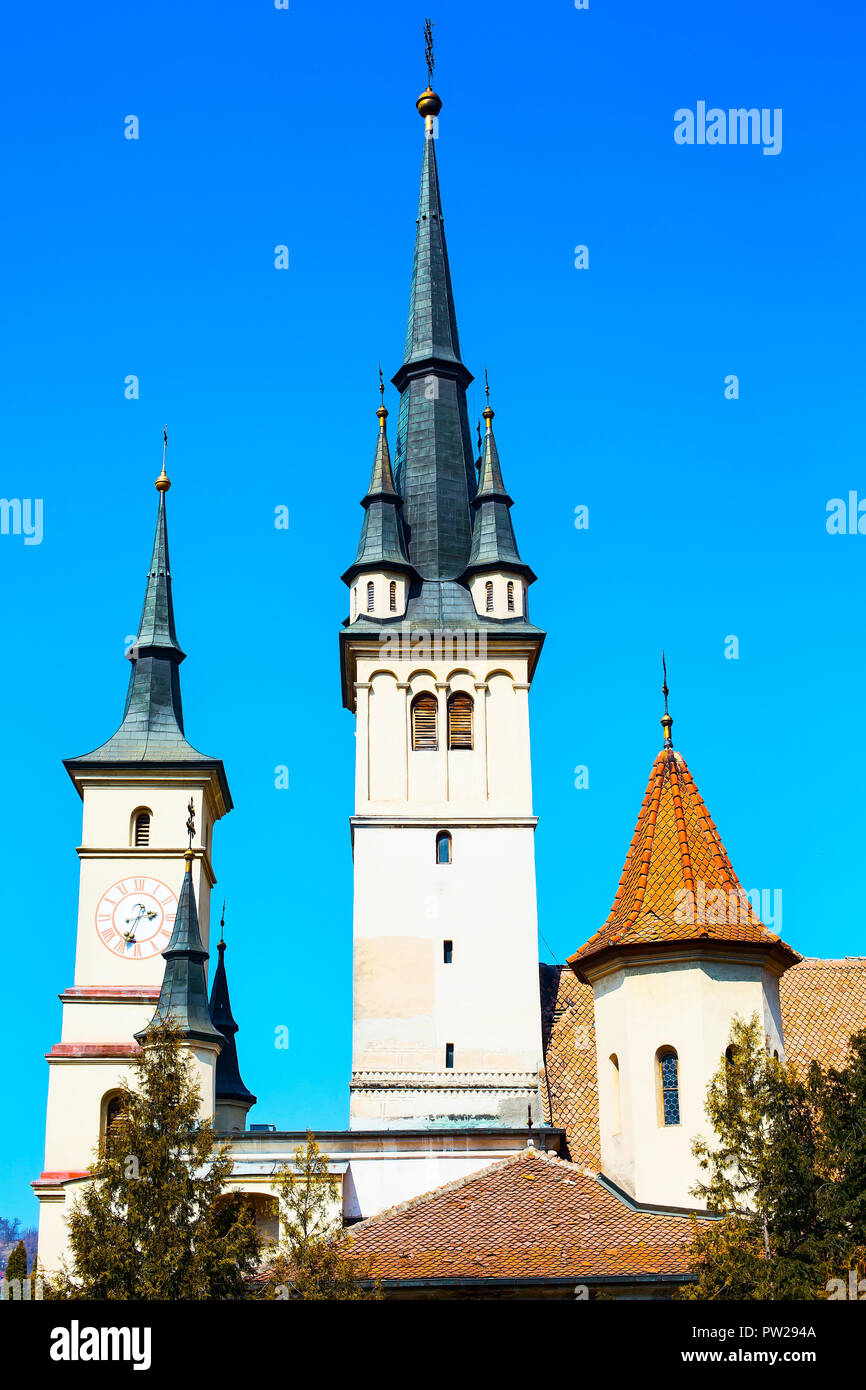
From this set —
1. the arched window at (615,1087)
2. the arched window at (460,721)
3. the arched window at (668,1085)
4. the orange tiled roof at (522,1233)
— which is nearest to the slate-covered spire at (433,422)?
the arched window at (460,721)

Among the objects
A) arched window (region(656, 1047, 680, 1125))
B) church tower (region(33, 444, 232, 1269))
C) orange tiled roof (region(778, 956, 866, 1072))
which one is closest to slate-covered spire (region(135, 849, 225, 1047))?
church tower (region(33, 444, 232, 1269))

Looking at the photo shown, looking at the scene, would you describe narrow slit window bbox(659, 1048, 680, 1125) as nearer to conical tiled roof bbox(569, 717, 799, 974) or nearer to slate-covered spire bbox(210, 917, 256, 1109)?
conical tiled roof bbox(569, 717, 799, 974)

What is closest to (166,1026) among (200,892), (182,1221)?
(182,1221)

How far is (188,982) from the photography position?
42.5m

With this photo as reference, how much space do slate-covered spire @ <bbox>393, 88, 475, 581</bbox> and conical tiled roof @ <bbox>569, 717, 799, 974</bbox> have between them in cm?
1977

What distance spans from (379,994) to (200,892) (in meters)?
6.42

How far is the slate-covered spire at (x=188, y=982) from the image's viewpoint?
4181 centimetres

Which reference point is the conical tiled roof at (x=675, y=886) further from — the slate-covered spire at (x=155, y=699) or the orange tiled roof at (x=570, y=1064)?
the slate-covered spire at (x=155, y=699)

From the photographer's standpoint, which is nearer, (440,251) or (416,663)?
(416,663)

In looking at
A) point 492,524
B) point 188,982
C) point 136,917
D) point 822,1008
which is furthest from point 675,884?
point 492,524

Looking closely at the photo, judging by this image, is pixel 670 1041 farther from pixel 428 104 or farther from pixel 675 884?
pixel 428 104

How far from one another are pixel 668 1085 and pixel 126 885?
21.6 meters
